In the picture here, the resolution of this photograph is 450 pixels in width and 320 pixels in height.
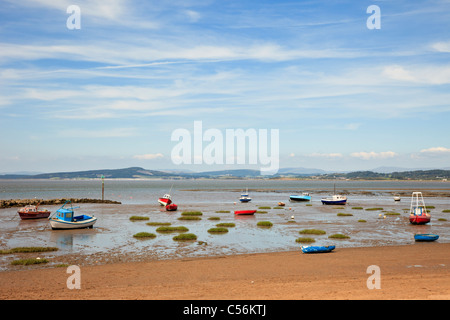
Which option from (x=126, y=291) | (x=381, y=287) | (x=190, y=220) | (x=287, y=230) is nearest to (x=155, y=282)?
(x=126, y=291)

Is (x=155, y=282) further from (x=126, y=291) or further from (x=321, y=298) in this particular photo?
(x=321, y=298)

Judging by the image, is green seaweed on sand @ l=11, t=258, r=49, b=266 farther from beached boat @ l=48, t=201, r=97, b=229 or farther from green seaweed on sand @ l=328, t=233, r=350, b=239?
green seaweed on sand @ l=328, t=233, r=350, b=239

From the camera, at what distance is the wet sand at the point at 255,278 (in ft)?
56.1

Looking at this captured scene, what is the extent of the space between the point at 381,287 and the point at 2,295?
17.9 metres

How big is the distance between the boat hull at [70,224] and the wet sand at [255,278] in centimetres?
1964

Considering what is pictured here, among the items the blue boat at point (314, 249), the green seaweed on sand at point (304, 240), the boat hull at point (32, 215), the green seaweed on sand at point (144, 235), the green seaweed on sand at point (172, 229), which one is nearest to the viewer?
the blue boat at point (314, 249)

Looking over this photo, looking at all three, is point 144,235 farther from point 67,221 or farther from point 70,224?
point 67,221

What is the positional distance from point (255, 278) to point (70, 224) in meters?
29.8

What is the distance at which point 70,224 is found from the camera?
143ft

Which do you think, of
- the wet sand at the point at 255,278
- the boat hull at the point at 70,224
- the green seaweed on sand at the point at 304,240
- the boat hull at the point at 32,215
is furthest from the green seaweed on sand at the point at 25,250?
the boat hull at the point at 32,215

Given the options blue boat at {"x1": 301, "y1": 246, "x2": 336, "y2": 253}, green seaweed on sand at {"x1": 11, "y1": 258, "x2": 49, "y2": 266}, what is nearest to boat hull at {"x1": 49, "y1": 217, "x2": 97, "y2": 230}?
green seaweed on sand at {"x1": 11, "y1": 258, "x2": 49, "y2": 266}

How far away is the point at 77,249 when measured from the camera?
31.9 metres

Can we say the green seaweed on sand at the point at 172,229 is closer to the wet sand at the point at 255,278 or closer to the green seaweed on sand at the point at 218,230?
the green seaweed on sand at the point at 218,230

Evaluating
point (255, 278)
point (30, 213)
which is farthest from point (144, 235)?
point (30, 213)
